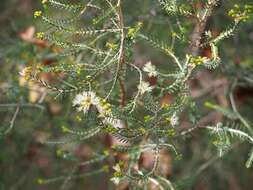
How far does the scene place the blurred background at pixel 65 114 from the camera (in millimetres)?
2744

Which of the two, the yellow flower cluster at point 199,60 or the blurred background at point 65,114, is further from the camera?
the blurred background at point 65,114

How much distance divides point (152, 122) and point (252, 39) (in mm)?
1875

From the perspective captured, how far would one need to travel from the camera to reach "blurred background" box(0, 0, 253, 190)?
274 cm

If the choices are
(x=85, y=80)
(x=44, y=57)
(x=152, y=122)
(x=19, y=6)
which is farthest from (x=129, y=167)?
(x=19, y=6)

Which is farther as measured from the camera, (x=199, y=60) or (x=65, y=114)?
(x=65, y=114)

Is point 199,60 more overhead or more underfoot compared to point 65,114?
more overhead

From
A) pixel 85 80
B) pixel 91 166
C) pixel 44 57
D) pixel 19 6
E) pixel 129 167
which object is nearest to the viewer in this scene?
pixel 85 80

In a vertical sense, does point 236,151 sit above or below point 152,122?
below

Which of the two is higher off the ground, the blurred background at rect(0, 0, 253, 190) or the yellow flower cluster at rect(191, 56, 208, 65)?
the yellow flower cluster at rect(191, 56, 208, 65)

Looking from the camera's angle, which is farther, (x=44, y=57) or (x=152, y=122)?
(x=44, y=57)

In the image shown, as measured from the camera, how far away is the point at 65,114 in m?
2.81

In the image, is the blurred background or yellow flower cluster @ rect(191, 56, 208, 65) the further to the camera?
the blurred background

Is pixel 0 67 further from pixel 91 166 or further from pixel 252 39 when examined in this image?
pixel 252 39

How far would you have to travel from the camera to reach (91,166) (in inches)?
153
